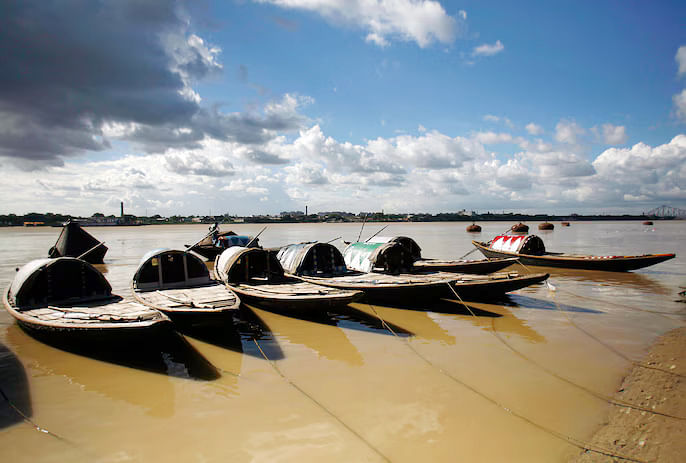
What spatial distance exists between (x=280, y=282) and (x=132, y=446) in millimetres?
10243

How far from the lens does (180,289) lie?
14.2 meters

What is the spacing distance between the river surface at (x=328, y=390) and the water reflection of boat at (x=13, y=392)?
0.15 feet

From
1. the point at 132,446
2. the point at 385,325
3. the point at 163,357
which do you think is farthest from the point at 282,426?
the point at 385,325

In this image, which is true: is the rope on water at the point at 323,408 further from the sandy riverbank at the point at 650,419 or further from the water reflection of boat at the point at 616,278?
the water reflection of boat at the point at 616,278

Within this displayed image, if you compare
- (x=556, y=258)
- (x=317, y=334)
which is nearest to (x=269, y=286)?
(x=317, y=334)

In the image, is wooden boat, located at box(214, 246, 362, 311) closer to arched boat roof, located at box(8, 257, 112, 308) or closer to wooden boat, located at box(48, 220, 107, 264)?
arched boat roof, located at box(8, 257, 112, 308)

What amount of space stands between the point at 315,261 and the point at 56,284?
1052 cm

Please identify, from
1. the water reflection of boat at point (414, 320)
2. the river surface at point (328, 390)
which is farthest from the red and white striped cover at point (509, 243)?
the water reflection of boat at point (414, 320)

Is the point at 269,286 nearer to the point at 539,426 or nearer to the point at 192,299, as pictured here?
the point at 192,299

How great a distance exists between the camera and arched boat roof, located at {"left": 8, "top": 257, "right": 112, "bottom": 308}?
11.7 m

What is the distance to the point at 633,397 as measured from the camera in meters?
7.57

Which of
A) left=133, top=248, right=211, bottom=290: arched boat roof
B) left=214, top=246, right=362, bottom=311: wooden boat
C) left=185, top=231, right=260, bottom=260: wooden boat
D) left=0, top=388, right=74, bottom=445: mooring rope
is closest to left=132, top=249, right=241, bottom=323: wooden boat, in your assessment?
left=133, top=248, right=211, bottom=290: arched boat roof

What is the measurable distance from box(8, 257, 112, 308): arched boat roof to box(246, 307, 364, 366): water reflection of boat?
6.03 m

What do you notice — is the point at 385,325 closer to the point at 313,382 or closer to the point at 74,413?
the point at 313,382
